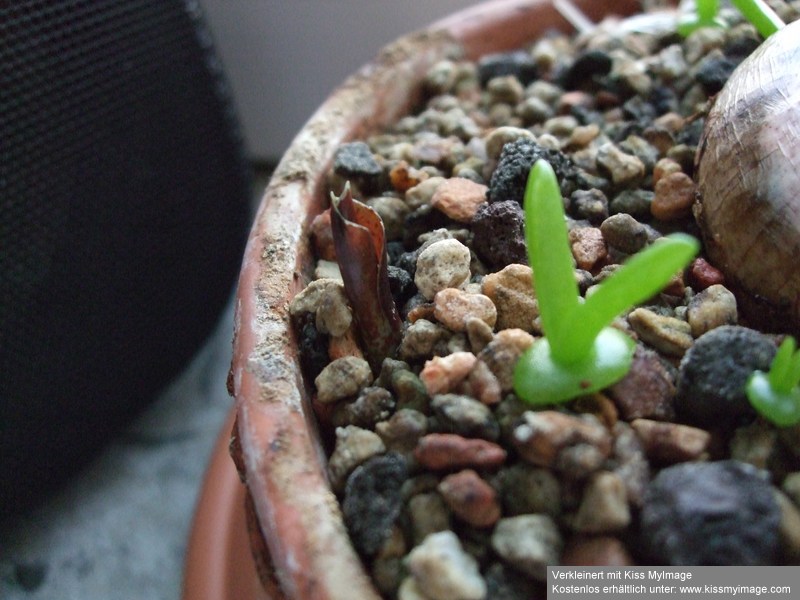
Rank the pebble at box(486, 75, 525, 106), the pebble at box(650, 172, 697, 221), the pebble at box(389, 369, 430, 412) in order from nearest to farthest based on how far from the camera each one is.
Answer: the pebble at box(389, 369, 430, 412), the pebble at box(650, 172, 697, 221), the pebble at box(486, 75, 525, 106)

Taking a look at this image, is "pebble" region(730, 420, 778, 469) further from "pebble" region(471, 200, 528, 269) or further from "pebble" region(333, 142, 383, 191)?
"pebble" region(333, 142, 383, 191)

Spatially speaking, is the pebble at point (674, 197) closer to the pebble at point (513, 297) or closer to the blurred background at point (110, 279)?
the pebble at point (513, 297)

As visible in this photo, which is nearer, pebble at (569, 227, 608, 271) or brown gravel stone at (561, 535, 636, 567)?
brown gravel stone at (561, 535, 636, 567)

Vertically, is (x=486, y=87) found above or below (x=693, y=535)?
above

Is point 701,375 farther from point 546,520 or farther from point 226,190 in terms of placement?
point 226,190

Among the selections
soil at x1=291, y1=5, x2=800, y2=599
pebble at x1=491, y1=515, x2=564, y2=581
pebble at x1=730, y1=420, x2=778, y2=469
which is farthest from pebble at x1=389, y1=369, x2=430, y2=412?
pebble at x1=730, y1=420, x2=778, y2=469

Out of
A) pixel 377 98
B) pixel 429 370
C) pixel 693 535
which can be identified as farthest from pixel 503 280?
pixel 377 98

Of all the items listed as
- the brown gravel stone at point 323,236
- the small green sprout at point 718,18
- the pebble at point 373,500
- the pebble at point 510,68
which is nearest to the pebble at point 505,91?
the pebble at point 510,68
